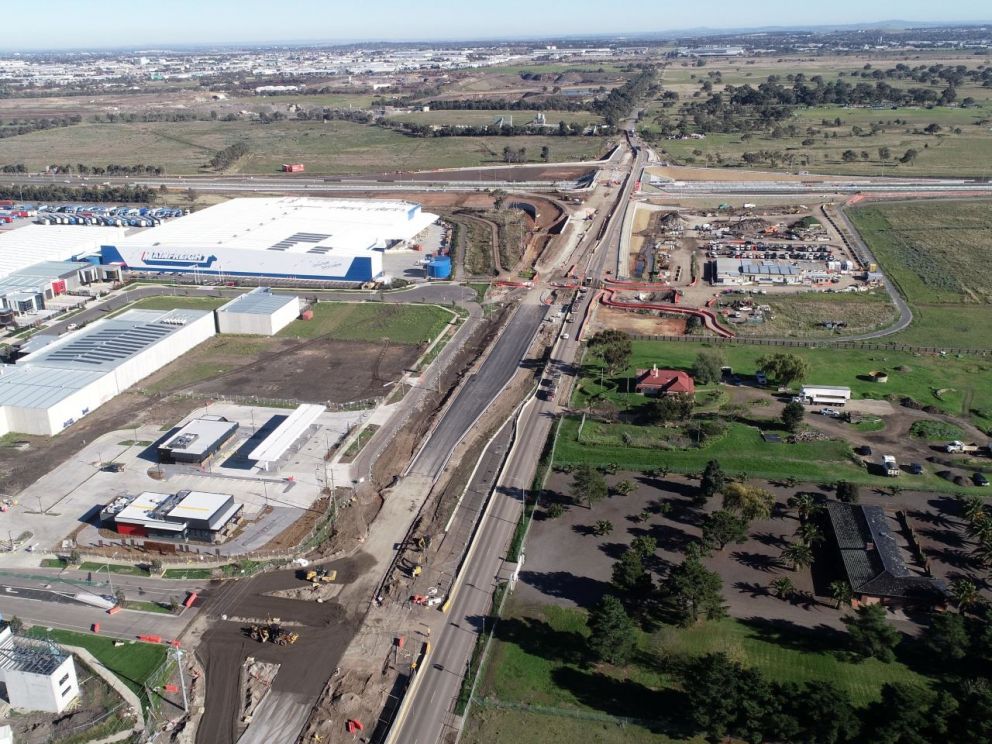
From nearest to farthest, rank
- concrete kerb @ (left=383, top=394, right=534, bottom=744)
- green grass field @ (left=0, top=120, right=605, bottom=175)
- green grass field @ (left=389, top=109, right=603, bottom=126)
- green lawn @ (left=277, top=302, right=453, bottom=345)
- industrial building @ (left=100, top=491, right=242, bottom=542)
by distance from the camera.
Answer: concrete kerb @ (left=383, top=394, right=534, bottom=744), industrial building @ (left=100, top=491, right=242, bottom=542), green lawn @ (left=277, top=302, right=453, bottom=345), green grass field @ (left=0, top=120, right=605, bottom=175), green grass field @ (left=389, top=109, right=603, bottom=126)

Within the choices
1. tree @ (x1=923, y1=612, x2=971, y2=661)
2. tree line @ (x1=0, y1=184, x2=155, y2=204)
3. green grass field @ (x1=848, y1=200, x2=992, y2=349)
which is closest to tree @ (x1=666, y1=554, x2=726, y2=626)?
tree @ (x1=923, y1=612, x2=971, y2=661)

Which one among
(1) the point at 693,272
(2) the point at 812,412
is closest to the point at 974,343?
(2) the point at 812,412

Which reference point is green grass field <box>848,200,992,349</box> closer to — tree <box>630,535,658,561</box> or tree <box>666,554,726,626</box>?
tree <box>630,535,658,561</box>

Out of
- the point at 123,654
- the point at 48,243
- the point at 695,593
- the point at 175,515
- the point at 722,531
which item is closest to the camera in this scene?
the point at 123,654

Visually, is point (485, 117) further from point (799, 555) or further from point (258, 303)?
point (799, 555)

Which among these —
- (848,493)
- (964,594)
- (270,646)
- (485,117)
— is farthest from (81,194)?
(964,594)

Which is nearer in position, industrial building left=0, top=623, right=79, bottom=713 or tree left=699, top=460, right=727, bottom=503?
industrial building left=0, top=623, right=79, bottom=713

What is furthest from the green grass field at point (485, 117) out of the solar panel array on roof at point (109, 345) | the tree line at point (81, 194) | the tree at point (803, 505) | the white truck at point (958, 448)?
the tree at point (803, 505)
